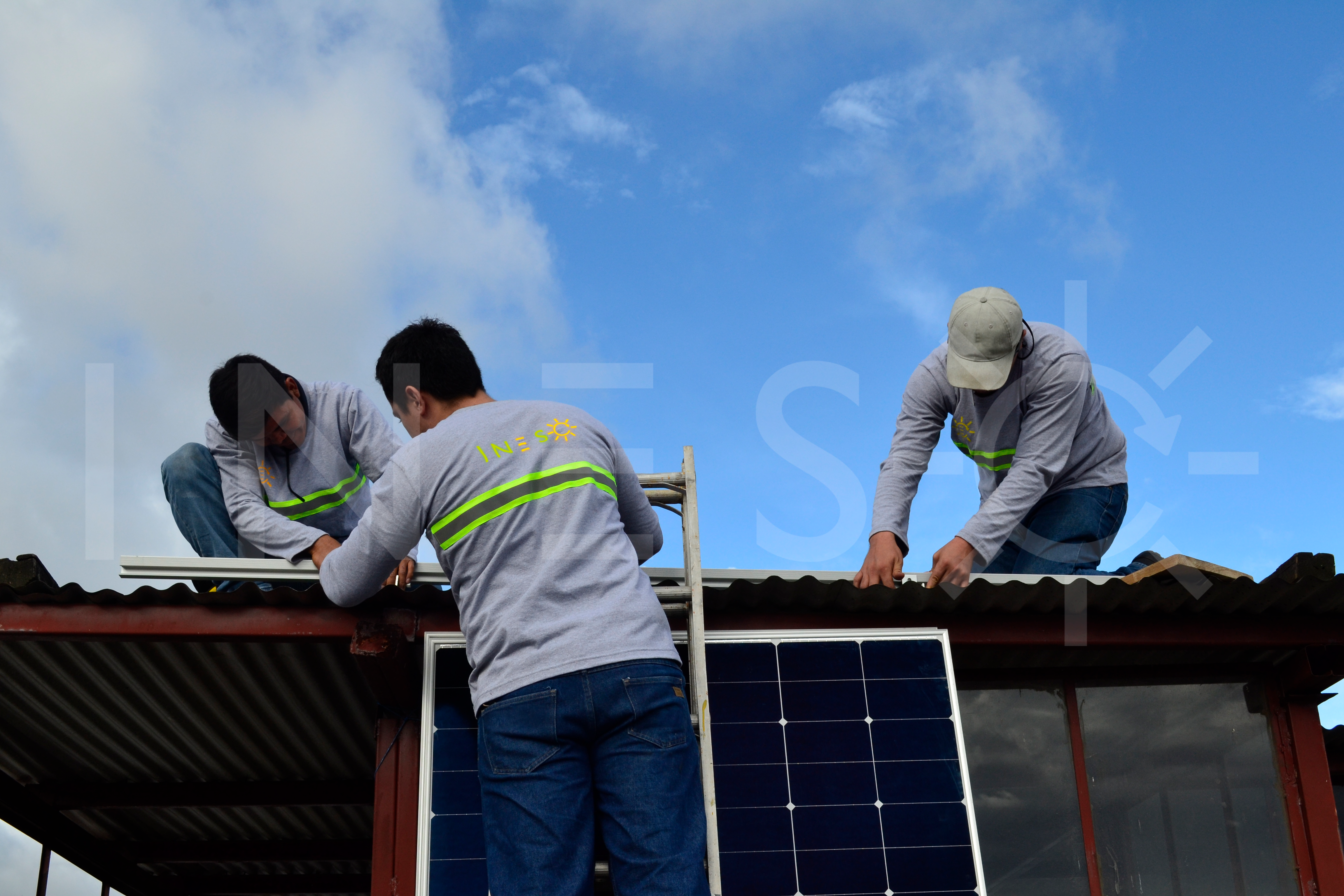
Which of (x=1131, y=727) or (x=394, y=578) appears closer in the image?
(x=394, y=578)

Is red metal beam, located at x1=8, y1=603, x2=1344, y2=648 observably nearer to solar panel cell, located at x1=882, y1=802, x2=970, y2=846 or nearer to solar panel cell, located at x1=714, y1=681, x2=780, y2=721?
solar panel cell, located at x1=714, y1=681, x2=780, y2=721

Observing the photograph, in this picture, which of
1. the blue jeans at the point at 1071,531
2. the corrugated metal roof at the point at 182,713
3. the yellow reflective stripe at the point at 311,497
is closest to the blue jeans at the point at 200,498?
the yellow reflective stripe at the point at 311,497

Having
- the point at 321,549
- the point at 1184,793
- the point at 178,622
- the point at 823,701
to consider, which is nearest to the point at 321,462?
the point at 321,549

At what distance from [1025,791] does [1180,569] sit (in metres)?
1.24

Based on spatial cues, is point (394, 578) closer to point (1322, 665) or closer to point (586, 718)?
point (586, 718)

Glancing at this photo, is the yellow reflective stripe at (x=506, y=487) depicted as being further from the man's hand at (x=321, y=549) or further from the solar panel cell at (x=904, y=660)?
the solar panel cell at (x=904, y=660)

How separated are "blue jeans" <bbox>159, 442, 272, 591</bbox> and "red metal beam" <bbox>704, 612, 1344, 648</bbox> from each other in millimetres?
2783

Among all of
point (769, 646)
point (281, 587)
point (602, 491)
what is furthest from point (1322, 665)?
point (281, 587)

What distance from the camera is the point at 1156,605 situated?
496 cm

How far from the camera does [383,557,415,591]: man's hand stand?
15.2 feet

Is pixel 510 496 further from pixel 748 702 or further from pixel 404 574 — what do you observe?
pixel 748 702

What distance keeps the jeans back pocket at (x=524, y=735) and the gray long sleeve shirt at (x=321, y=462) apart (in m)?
2.65

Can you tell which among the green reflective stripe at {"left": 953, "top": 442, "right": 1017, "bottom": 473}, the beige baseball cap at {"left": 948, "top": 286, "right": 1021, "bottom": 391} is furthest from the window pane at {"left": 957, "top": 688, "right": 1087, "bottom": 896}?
the beige baseball cap at {"left": 948, "top": 286, "right": 1021, "bottom": 391}

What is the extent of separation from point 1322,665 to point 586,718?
375 cm
